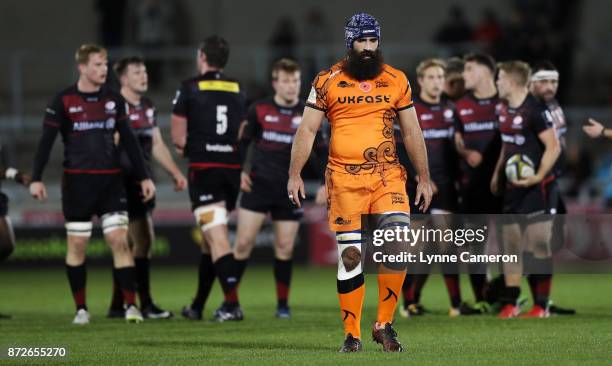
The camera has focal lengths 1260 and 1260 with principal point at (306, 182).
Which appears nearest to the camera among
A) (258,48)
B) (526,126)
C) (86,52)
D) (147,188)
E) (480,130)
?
(86,52)

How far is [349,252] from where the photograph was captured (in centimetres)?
906

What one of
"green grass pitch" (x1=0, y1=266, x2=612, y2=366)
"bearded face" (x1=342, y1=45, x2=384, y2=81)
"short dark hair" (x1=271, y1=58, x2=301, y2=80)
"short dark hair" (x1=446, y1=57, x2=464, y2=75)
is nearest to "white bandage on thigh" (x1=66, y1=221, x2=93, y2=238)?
"green grass pitch" (x1=0, y1=266, x2=612, y2=366)

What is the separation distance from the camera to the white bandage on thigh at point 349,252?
9070 millimetres

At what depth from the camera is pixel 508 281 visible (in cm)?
1241

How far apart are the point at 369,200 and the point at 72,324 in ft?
13.6

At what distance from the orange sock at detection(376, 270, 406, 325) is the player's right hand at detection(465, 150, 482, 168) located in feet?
12.9

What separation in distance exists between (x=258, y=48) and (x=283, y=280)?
12.6 metres

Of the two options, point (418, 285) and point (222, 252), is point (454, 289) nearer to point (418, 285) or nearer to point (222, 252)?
point (418, 285)

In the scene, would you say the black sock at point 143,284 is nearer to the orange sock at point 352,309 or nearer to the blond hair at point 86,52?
the blond hair at point 86,52

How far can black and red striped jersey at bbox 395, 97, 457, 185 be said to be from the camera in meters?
12.8

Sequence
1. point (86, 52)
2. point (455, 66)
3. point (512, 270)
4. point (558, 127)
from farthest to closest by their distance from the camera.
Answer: point (455, 66) → point (558, 127) → point (512, 270) → point (86, 52)

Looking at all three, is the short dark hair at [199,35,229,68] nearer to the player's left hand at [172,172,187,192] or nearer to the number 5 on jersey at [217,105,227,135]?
the number 5 on jersey at [217,105,227,135]

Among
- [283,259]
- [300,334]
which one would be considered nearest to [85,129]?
[283,259]

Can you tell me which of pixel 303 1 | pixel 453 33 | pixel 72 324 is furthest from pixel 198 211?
pixel 303 1
